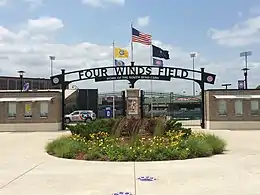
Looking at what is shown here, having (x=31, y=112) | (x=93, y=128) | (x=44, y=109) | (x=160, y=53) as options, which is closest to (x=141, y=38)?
(x=160, y=53)

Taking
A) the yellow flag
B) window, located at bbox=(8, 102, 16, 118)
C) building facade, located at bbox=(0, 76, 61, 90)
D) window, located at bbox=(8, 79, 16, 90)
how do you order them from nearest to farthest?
1. window, located at bbox=(8, 102, 16, 118)
2. the yellow flag
3. building facade, located at bbox=(0, 76, 61, 90)
4. window, located at bbox=(8, 79, 16, 90)

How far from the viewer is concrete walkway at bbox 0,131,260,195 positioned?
348 inches

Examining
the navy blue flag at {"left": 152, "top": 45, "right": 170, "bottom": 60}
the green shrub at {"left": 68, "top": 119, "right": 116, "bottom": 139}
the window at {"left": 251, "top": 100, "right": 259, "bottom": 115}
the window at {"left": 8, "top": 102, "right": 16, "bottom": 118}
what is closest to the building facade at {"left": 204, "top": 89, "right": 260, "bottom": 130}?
the window at {"left": 251, "top": 100, "right": 259, "bottom": 115}

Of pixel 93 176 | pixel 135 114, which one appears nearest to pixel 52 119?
pixel 135 114

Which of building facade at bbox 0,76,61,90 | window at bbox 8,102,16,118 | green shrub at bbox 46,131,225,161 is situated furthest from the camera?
building facade at bbox 0,76,61,90

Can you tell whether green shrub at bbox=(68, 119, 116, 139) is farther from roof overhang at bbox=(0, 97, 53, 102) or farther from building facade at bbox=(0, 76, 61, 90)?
building facade at bbox=(0, 76, 61, 90)

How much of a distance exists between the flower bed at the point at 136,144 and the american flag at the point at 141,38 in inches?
810

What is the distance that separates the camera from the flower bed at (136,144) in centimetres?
1392

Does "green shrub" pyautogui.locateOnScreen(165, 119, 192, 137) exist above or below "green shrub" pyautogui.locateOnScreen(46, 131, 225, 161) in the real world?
above

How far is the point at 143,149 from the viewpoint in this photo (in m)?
14.1

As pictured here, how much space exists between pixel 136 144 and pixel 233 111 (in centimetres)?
2152

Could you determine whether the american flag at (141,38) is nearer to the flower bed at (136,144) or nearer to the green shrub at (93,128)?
the green shrub at (93,128)

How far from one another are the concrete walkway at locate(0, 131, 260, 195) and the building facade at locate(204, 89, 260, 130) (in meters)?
20.4

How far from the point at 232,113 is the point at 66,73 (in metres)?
14.3
